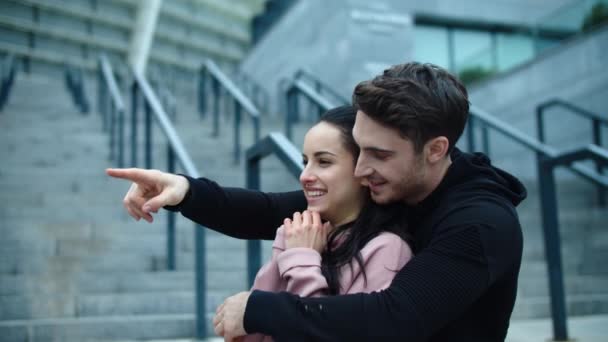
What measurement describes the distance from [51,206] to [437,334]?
3.84 m

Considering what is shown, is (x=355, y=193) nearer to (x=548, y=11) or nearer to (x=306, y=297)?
(x=306, y=297)

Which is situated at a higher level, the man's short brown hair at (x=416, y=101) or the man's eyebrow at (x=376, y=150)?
the man's short brown hair at (x=416, y=101)

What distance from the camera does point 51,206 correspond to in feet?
15.3

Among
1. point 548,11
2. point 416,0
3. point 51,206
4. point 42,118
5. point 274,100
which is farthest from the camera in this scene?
point 274,100

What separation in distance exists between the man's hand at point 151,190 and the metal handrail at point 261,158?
0.67m

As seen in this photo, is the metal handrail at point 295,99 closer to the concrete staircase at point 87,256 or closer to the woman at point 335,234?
the concrete staircase at point 87,256

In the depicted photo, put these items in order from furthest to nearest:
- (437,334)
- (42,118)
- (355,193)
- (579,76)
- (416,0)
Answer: (416,0) → (579,76) → (42,118) → (355,193) → (437,334)

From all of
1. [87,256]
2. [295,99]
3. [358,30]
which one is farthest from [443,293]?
[358,30]

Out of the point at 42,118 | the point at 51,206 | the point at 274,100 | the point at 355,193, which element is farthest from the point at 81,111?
the point at 355,193

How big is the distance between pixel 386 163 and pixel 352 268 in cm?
24

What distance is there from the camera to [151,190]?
1722mm

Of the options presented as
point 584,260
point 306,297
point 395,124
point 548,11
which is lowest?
point 584,260

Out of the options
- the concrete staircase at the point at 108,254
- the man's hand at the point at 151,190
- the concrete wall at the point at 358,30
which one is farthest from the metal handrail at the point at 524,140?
the concrete wall at the point at 358,30

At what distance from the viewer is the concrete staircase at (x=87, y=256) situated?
3.33m
